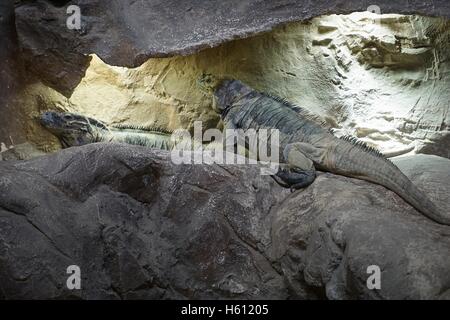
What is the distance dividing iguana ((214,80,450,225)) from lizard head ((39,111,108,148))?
147 cm

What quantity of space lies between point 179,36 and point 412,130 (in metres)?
2.85

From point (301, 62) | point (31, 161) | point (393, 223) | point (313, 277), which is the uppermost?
point (301, 62)

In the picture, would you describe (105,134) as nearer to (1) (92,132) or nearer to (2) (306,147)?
(1) (92,132)

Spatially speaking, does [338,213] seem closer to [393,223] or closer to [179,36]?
[393,223]

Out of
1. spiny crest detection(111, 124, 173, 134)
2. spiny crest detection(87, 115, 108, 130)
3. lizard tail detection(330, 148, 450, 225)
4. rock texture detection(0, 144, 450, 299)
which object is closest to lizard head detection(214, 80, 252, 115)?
spiny crest detection(111, 124, 173, 134)

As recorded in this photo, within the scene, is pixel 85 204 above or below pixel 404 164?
below

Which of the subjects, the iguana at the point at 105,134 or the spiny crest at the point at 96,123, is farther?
the spiny crest at the point at 96,123

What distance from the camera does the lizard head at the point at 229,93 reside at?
19.5 ft

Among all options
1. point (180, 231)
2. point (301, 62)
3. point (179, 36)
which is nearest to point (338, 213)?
point (180, 231)

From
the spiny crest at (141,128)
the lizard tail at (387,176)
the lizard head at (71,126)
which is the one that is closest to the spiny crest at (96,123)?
the lizard head at (71,126)

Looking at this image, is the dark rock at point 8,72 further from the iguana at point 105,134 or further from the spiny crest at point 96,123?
the spiny crest at point 96,123

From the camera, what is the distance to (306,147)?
4926 millimetres

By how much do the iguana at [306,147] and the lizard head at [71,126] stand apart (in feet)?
4.81

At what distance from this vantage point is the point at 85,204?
14.3ft
